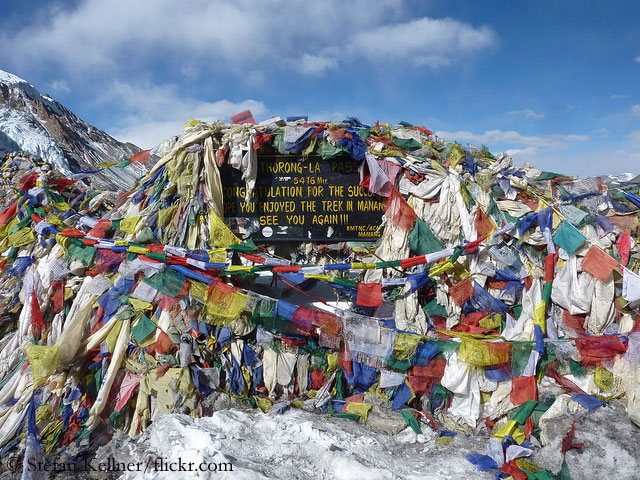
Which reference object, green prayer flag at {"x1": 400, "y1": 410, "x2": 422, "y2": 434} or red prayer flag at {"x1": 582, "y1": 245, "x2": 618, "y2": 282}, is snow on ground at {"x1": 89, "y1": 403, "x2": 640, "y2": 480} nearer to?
green prayer flag at {"x1": 400, "y1": 410, "x2": 422, "y2": 434}

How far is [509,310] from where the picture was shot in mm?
5121

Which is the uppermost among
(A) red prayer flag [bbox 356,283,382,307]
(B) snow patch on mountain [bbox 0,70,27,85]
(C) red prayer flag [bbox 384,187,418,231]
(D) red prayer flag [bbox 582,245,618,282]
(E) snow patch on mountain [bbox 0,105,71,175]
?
(B) snow patch on mountain [bbox 0,70,27,85]

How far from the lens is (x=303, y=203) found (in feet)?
18.5

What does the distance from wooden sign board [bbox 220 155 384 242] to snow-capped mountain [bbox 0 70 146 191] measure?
15.0m

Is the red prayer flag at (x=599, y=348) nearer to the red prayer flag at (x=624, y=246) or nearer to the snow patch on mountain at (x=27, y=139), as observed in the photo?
the red prayer flag at (x=624, y=246)

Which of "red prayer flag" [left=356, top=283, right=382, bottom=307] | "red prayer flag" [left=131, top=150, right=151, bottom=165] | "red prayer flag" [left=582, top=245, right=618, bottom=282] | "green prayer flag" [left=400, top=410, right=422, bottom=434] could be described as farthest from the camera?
"red prayer flag" [left=131, top=150, right=151, bottom=165]

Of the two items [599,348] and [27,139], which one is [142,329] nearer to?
[599,348]

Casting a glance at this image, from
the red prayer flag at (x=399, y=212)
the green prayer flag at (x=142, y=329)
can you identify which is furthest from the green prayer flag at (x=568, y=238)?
the green prayer flag at (x=142, y=329)

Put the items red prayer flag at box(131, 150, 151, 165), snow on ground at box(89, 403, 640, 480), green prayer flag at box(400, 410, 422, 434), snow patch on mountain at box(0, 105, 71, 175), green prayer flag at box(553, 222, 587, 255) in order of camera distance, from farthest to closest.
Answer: snow patch on mountain at box(0, 105, 71, 175)
red prayer flag at box(131, 150, 151, 165)
green prayer flag at box(553, 222, 587, 255)
green prayer flag at box(400, 410, 422, 434)
snow on ground at box(89, 403, 640, 480)

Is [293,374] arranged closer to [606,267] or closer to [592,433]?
[592,433]

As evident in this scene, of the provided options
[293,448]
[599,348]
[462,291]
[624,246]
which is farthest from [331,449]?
[624,246]

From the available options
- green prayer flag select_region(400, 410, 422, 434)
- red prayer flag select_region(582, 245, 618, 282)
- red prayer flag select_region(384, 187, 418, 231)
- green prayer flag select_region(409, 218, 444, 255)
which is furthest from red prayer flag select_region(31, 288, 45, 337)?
red prayer flag select_region(582, 245, 618, 282)

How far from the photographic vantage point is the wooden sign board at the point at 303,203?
559 cm

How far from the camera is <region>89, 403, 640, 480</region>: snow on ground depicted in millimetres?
3455
